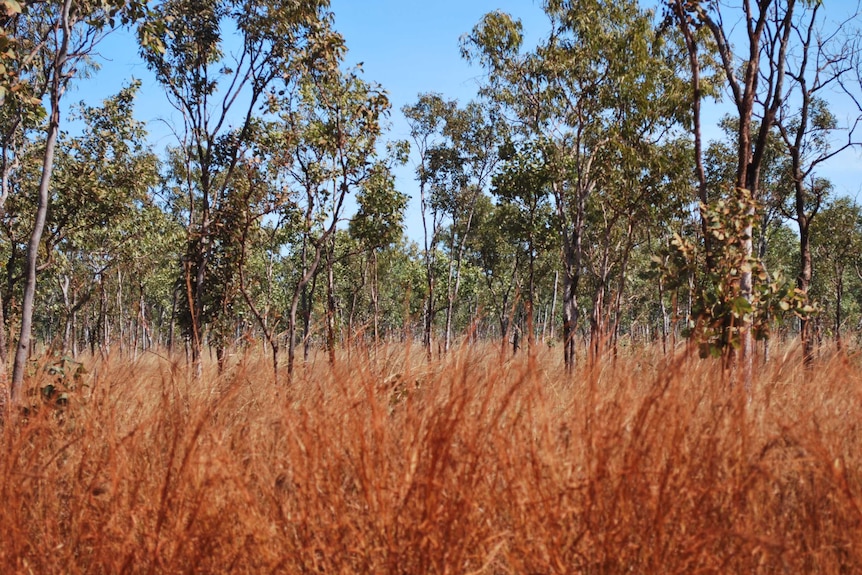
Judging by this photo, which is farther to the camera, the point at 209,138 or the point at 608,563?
the point at 209,138

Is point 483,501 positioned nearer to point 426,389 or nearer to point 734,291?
point 426,389

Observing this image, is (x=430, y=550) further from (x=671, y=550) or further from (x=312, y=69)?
(x=312, y=69)

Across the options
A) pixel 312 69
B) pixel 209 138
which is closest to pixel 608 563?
pixel 312 69

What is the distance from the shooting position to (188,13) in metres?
11.7

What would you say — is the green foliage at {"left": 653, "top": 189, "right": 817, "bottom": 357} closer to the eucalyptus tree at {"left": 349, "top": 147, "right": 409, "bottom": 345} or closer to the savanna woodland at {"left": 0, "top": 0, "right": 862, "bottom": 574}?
the savanna woodland at {"left": 0, "top": 0, "right": 862, "bottom": 574}

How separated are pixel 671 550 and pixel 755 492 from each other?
0.58 m

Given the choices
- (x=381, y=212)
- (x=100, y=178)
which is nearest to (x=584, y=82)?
(x=381, y=212)

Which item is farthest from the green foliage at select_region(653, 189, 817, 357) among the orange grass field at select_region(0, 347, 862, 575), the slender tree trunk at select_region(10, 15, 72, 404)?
the slender tree trunk at select_region(10, 15, 72, 404)

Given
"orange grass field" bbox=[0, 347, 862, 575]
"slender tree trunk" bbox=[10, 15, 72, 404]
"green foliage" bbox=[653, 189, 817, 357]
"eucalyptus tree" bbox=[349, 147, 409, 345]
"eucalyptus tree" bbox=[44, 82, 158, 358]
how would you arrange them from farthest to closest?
1. "eucalyptus tree" bbox=[349, 147, 409, 345]
2. "eucalyptus tree" bbox=[44, 82, 158, 358]
3. "green foliage" bbox=[653, 189, 817, 357]
4. "slender tree trunk" bbox=[10, 15, 72, 404]
5. "orange grass field" bbox=[0, 347, 862, 575]

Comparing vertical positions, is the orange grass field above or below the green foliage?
below

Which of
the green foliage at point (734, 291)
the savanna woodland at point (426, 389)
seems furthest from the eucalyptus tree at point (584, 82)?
the green foliage at point (734, 291)

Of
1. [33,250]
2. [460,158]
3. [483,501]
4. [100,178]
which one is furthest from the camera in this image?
[460,158]

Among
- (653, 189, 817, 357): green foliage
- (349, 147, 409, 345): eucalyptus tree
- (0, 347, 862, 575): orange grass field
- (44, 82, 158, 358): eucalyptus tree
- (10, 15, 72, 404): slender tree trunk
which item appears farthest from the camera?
(349, 147, 409, 345): eucalyptus tree

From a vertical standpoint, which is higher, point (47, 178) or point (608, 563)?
point (47, 178)
